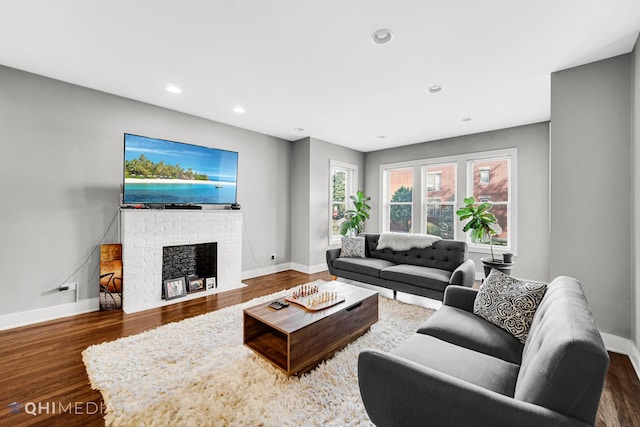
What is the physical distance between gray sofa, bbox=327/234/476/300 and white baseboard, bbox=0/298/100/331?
3.15 meters

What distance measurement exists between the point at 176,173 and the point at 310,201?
2367 mm

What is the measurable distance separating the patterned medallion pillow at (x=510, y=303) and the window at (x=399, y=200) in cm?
394

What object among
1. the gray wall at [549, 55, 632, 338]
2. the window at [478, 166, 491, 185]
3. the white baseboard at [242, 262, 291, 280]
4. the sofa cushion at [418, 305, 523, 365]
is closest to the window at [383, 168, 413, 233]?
the window at [478, 166, 491, 185]

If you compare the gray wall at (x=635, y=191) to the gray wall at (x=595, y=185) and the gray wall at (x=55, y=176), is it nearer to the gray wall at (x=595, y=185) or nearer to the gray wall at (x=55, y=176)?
the gray wall at (x=595, y=185)

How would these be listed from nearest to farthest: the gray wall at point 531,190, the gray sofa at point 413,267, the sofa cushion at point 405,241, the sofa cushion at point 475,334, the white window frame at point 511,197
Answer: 1. the sofa cushion at point 475,334
2. the gray sofa at point 413,267
3. the sofa cushion at point 405,241
4. the gray wall at point 531,190
5. the white window frame at point 511,197

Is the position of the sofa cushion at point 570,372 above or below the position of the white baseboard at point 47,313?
above

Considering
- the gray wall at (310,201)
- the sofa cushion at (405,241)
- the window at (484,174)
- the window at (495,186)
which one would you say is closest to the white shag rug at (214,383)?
the sofa cushion at (405,241)

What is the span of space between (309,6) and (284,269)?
4440 millimetres

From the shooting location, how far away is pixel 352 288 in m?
2.92

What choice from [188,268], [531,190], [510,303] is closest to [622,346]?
[510,303]

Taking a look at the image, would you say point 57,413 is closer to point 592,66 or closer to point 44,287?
point 44,287

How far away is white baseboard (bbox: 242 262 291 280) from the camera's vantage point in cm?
488

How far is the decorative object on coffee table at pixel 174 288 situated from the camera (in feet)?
11.9

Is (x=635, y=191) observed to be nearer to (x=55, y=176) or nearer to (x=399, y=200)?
(x=399, y=200)
